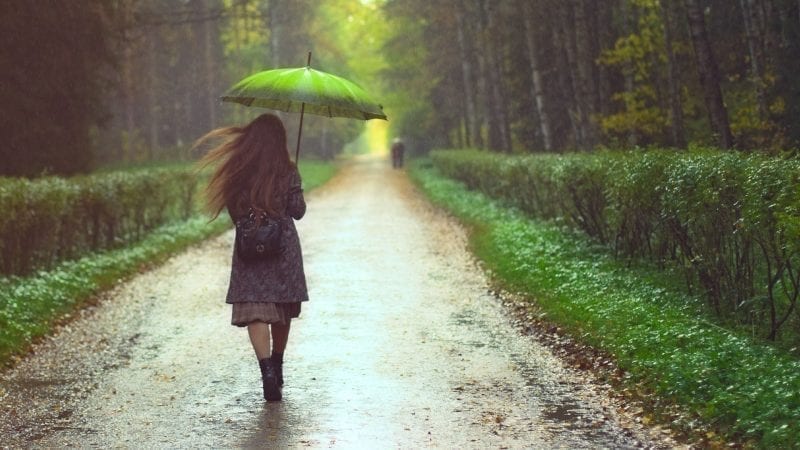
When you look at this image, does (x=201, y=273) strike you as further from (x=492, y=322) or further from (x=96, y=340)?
(x=492, y=322)

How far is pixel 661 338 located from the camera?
27.4 feet

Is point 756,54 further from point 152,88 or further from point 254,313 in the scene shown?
point 152,88

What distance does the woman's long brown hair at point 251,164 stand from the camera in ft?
25.0

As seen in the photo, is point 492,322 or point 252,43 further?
point 252,43

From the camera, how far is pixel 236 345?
1010 cm

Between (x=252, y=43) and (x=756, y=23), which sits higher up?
(x=252, y=43)

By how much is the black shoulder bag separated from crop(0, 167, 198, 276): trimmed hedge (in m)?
6.24

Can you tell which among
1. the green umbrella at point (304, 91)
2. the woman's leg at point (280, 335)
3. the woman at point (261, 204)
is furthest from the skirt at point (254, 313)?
the green umbrella at point (304, 91)

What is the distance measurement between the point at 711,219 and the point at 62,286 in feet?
27.2

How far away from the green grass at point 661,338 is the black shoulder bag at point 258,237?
2.82m

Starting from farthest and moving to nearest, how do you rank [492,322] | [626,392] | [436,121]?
1. [436,121]
2. [492,322]
3. [626,392]

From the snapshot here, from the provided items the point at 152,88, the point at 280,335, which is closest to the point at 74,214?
the point at 280,335

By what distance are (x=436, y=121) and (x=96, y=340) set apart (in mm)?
50219


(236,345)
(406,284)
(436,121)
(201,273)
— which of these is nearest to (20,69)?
(201,273)
